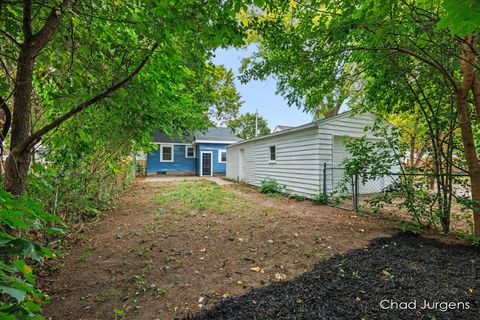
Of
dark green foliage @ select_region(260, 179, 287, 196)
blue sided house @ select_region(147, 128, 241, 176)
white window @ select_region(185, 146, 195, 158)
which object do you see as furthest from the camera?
white window @ select_region(185, 146, 195, 158)

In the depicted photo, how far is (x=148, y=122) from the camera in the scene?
12.0ft

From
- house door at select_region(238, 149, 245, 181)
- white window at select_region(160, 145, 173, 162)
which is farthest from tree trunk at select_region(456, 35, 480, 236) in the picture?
white window at select_region(160, 145, 173, 162)

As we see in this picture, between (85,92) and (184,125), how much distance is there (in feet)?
10.6

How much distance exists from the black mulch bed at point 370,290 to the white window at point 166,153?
15.4 meters

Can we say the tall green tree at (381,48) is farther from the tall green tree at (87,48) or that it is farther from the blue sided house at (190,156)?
the blue sided house at (190,156)

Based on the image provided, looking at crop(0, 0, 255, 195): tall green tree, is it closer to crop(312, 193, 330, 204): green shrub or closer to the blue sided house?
crop(312, 193, 330, 204): green shrub

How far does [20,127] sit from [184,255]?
7.88 ft

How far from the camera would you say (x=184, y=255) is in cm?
316

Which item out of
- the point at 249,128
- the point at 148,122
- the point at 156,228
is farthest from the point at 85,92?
the point at 249,128

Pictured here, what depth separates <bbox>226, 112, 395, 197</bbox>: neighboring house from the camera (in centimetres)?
687

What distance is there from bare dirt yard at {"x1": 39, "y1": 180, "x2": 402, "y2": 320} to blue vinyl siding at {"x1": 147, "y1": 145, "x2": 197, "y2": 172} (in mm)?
11102

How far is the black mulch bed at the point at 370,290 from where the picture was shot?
1.88 metres

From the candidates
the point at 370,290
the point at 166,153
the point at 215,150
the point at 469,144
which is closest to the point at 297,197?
the point at 469,144

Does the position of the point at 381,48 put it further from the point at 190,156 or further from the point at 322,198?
the point at 190,156
